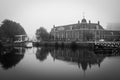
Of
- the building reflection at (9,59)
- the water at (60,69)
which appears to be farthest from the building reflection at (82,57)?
the building reflection at (9,59)

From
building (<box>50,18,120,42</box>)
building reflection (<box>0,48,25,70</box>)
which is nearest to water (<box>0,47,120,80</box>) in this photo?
building reflection (<box>0,48,25,70</box>)

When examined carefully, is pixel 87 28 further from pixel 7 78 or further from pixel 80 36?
pixel 7 78

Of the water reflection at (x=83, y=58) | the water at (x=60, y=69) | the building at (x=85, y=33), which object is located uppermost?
the building at (x=85, y=33)

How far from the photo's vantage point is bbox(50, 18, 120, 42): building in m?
57.0

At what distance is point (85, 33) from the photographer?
56.5 meters

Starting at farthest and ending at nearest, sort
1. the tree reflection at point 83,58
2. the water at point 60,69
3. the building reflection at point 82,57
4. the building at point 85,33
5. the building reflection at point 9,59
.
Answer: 1. the building at point 85,33
2. the building reflection at point 82,57
3. the tree reflection at point 83,58
4. the building reflection at point 9,59
5. the water at point 60,69

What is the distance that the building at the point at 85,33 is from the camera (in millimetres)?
56969

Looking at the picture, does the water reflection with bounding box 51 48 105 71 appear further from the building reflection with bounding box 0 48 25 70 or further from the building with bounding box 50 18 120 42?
the building with bounding box 50 18 120 42

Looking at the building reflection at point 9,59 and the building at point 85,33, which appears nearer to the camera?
the building reflection at point 9,59

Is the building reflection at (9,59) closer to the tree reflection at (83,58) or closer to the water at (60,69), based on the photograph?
the water at (60,69)

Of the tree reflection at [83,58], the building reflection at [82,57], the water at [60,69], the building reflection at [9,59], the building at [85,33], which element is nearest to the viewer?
the water at [60,69]

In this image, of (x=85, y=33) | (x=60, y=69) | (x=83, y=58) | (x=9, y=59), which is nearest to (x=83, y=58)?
(x=83, y=58)

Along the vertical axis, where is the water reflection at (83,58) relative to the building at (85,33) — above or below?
below

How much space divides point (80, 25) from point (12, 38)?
33.5m
